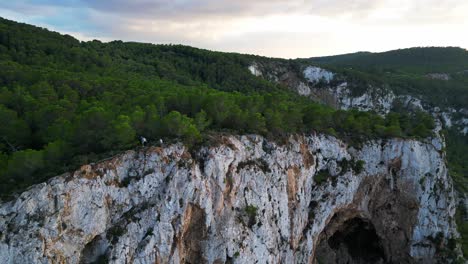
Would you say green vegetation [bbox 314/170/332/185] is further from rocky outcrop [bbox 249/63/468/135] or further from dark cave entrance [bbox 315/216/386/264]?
rocky outcrop [bbox 249/63/468/135]

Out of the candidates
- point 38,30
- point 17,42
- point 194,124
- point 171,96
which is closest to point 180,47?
point 38,30

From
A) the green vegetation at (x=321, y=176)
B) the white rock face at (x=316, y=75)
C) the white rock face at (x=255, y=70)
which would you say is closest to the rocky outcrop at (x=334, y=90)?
the white rock face at (x=316, y=75)

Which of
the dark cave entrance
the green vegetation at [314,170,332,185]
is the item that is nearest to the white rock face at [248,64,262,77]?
the dark cave entrance

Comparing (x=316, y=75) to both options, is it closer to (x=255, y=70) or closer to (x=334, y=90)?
(x=334, y=90)

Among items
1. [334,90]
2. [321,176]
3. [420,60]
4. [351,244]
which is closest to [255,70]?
[334,90]

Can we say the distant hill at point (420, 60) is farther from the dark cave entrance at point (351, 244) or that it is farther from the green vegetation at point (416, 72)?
the dark cave entrance at point (351, 244)

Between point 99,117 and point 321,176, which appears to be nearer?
point 99,117
